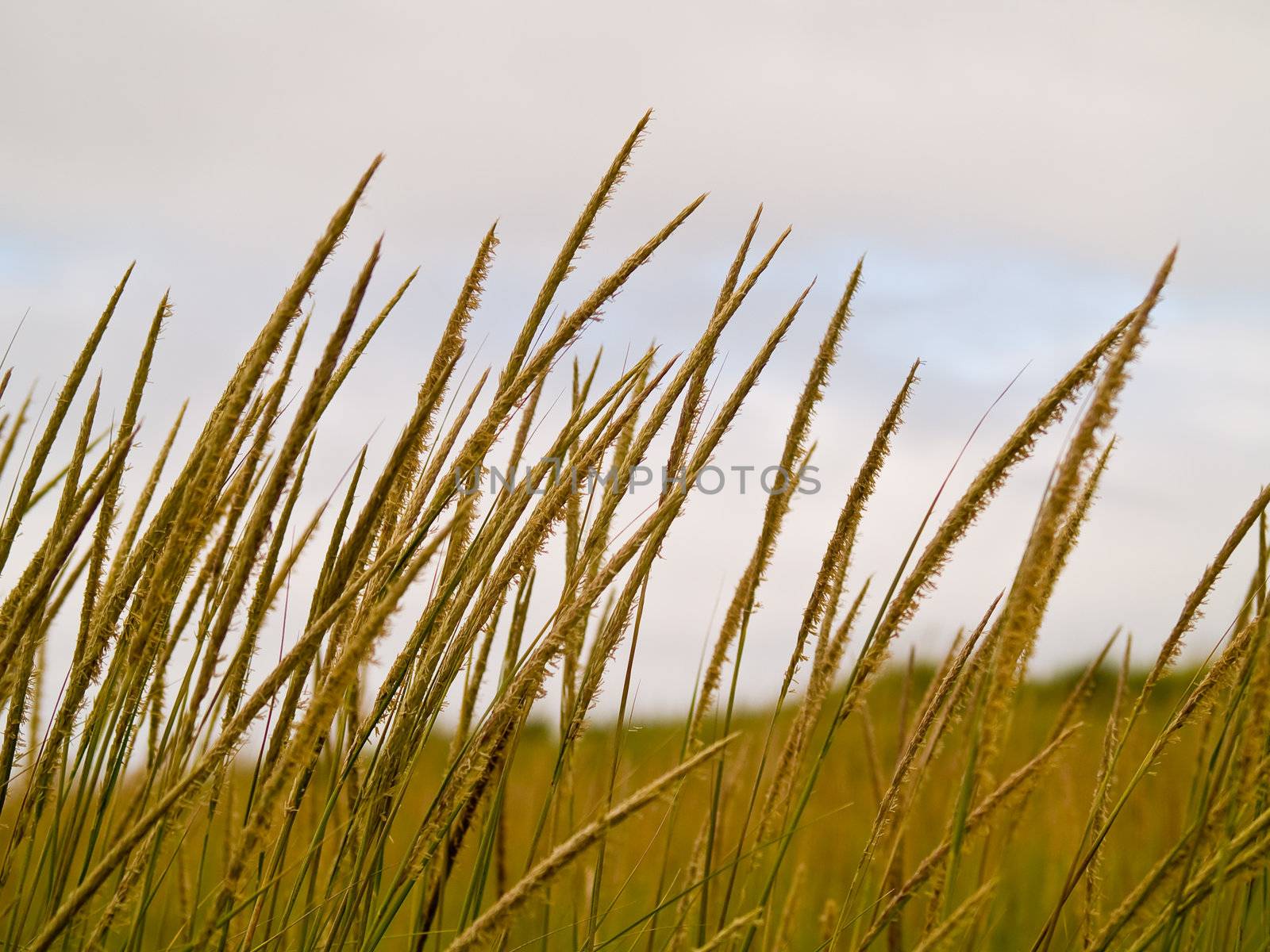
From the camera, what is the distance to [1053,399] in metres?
1.01

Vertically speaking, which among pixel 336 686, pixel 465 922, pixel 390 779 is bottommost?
pixel 465 922

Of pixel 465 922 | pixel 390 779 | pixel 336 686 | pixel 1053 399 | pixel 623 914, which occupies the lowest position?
pixel 623 914

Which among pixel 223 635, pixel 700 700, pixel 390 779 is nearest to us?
pixel 223 635

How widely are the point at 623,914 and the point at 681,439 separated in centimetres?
234

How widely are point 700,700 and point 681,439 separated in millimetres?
401

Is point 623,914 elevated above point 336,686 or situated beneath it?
situated beneath

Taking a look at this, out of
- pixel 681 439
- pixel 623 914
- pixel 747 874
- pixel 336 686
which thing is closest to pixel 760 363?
pixel 681 439

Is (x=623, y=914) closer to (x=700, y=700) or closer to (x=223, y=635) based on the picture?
(x=700, y=700)

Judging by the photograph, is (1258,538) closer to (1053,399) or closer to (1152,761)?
(1152,761)

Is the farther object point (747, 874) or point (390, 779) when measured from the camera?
point (747, 874)

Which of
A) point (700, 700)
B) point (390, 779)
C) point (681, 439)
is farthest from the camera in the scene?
point (700, 700)

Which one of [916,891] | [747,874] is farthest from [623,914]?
[916,891]

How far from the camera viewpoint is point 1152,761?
126 cm

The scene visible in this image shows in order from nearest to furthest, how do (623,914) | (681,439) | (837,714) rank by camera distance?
(837,714) → (681,439) → (623,914)
